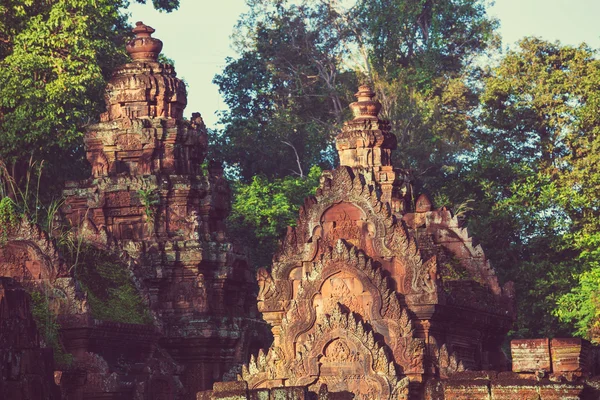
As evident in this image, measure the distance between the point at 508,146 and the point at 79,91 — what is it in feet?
45.9

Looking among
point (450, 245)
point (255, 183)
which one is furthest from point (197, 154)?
point (255, 183)

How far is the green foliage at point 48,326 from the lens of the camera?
948 inches

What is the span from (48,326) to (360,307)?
4561mm

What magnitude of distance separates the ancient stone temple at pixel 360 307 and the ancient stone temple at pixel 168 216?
4.76m

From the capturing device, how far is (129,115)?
102 feet

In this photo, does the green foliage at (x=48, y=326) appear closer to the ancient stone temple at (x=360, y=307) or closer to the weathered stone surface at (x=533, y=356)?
the ancient stone temple at (x=360, y=307)

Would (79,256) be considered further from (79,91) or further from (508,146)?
(508,146)

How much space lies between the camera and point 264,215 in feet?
139

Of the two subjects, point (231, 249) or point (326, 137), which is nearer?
point (231, 249)

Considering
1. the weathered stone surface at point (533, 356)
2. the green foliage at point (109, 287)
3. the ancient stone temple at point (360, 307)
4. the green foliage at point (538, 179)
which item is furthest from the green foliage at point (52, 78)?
the weathered stone surface at point (533, 356)

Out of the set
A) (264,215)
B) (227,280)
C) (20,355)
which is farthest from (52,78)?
(20,355)

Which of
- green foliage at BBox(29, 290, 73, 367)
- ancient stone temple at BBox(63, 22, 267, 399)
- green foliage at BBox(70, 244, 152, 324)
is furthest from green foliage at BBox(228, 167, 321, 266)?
green foliage at BBox(29, 290, 73, 367)

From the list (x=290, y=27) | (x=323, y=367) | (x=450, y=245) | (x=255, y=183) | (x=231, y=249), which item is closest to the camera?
(x=323, y=367)

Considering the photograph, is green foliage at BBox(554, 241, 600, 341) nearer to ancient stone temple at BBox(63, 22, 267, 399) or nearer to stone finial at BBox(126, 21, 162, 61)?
ancient stone temple at BBox(63, 22, 267, 399)
